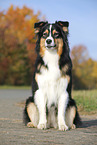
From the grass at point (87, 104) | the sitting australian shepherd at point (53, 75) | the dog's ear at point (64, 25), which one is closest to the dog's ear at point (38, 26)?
the sitting australian shepherd at point (53, 75)

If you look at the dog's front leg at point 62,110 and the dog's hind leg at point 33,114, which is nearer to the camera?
the dog's front leg at point 62,110

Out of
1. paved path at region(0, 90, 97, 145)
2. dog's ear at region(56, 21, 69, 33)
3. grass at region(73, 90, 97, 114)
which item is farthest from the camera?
grass at region(73, 90, 97, 114)

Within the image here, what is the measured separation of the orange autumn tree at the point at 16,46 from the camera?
34875mm

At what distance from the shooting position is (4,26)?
3503 cm

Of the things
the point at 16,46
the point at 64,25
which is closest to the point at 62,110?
the point at 64,25

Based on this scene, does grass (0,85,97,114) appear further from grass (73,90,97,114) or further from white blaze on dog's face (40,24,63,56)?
white blaze on dog's face (40,24,63,56)

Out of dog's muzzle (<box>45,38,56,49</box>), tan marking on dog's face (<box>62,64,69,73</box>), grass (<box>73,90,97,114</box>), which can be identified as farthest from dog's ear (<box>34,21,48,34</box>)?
grass (<box>73,90,97,114</box>)

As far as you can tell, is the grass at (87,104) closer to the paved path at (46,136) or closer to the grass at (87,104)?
the grass at (87,104)

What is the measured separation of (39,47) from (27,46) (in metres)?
29.6

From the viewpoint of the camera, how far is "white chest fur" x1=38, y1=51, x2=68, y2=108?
5910mm

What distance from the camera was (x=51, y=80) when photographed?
5910 millimetres

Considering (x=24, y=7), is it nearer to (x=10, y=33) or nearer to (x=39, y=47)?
(x=10, y=33)

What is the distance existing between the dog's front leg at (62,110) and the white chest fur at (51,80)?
3.9 inches

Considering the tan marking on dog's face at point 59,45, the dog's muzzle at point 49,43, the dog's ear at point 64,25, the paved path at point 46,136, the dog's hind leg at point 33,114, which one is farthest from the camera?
the dog's hind leg at point 33,114
